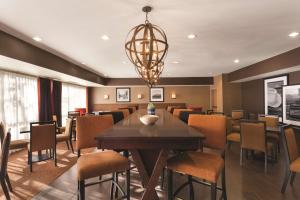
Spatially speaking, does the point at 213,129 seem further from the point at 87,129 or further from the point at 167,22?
the point at 167,22

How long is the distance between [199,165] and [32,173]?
3223 mm

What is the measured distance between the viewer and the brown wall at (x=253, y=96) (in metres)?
6.25

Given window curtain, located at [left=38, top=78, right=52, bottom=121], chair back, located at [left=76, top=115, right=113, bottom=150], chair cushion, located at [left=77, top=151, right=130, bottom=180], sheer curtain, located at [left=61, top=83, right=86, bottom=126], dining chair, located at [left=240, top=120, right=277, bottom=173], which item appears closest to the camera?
chair cushion, located at [left=77, top=151, right=130, bottom=180]

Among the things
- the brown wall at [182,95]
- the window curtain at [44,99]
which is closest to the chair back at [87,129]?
the window curtain at [44,99]

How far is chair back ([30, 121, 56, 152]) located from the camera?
11.1ft

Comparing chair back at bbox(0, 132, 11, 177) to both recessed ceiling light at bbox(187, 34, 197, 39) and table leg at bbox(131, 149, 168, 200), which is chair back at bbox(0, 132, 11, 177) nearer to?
table leg at bbox(131, 149, 168, 200)

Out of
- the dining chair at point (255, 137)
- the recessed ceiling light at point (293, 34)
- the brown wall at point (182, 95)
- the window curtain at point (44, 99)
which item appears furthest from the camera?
the brown wall at point (182, 95)

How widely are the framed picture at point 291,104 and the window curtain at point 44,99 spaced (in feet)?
24.9

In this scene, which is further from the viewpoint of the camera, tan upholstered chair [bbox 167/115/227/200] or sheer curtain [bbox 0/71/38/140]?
sheer curtain [bbox 0/71/38/140]

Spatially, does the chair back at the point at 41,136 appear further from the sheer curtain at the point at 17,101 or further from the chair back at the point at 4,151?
the sheer curtain at the point at 17,101

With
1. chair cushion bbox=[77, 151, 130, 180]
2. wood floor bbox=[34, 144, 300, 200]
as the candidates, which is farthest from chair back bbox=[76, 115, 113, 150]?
wood floor bbox=[34, 144, 300, 200]

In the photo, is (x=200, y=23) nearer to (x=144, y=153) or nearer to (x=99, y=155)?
(x=144, y=153)

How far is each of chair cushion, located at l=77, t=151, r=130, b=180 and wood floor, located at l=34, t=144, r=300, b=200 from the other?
2.64 ft

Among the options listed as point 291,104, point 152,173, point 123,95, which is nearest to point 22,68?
point 152,173
